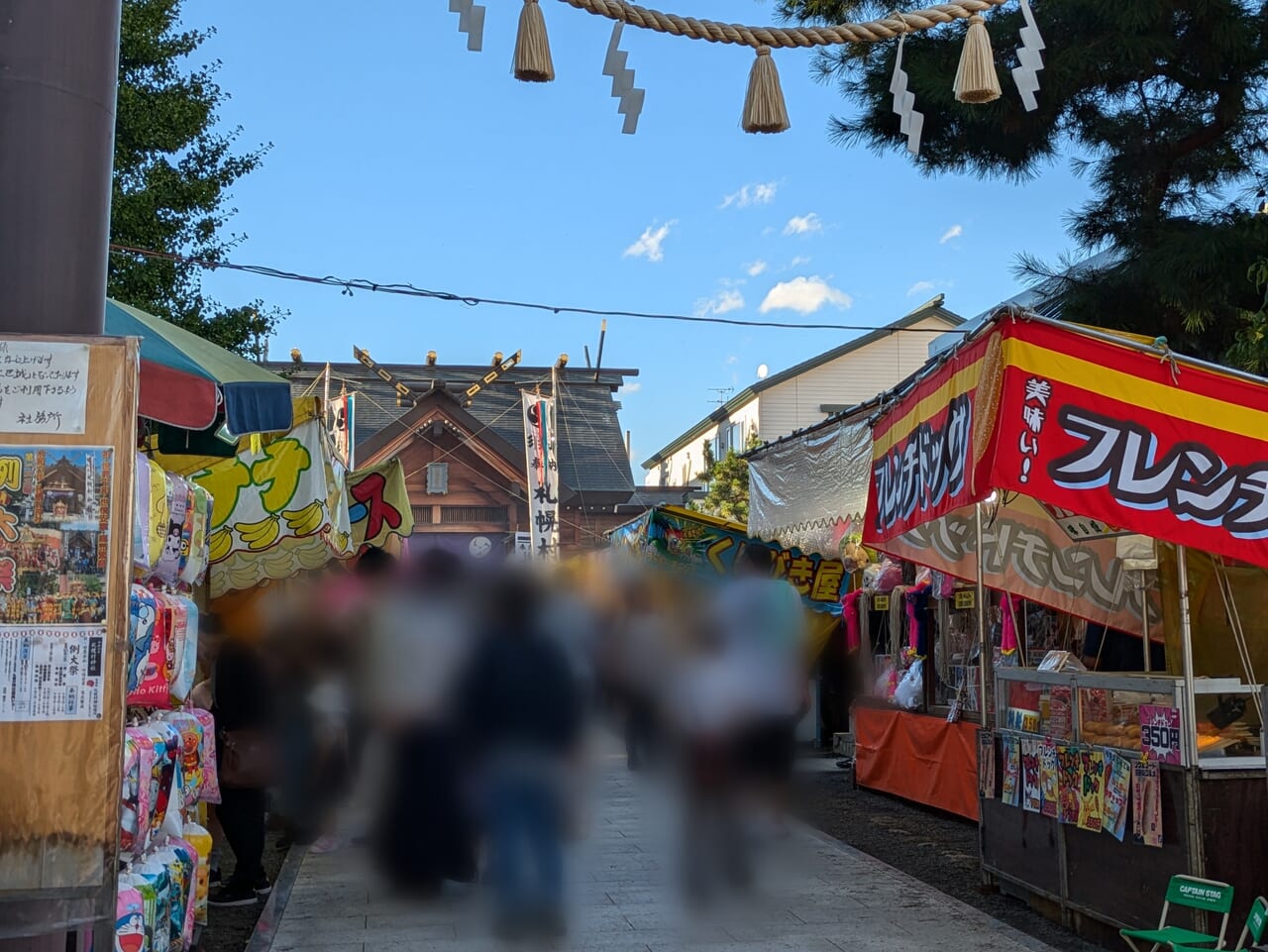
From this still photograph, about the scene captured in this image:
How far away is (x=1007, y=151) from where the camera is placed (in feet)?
33.4

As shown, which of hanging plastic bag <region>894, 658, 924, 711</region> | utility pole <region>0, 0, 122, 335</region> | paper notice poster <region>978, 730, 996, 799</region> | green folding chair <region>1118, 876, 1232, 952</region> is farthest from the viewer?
hanging plastic bag <region>894, 658, 924, 711</region>

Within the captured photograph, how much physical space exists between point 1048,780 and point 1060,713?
384 mm

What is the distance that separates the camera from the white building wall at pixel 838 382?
3800cm

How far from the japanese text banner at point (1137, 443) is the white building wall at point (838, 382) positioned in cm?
3237

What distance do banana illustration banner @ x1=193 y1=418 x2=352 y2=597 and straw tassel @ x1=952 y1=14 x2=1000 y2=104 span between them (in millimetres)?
5105

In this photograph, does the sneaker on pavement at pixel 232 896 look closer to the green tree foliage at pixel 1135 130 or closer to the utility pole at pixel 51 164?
the utility pole at pixel 51 164

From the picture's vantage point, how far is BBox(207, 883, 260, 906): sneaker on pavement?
7.57 meters

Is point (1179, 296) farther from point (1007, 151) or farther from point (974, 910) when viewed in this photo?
point (974, 910)

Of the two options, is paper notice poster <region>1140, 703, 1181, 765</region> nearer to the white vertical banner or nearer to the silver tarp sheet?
the silver tarp sheet

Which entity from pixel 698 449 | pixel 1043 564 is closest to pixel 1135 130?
pixel 1043 564

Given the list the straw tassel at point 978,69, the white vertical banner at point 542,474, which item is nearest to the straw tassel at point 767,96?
the straw tassel at point 978,69

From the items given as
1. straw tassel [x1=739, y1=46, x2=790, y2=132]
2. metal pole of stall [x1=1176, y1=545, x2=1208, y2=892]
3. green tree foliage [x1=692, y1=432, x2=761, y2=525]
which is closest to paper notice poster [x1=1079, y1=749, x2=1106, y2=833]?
metal pole of stall [x1=1176, y1=545, x2=1208, y2=892]

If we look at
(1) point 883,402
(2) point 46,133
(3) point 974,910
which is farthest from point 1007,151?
(2) point 46,133

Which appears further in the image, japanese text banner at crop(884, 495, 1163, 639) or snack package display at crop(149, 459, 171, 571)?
japanese text banner at crop(884, 495, 1163, 639)
